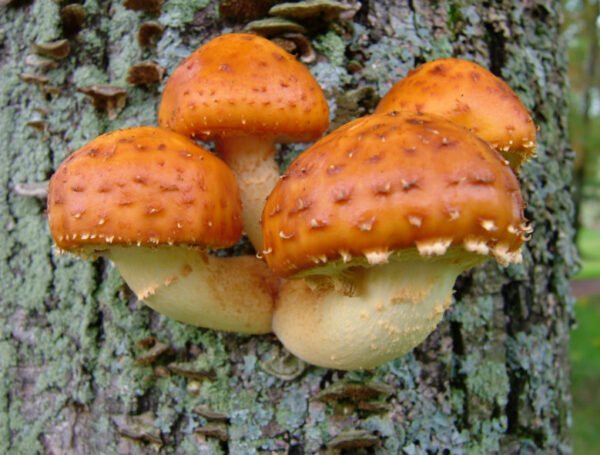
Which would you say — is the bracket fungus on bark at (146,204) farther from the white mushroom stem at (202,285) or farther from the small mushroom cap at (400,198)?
the small mushroom cap at (400,198)

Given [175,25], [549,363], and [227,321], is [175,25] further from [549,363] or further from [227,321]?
[549,363]

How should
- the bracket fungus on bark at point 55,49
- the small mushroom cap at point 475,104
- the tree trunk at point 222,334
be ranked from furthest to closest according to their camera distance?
the bracket fungus on bark at point 55,49 → the tree trunk at point 222,334 → the small mushroom cap at point 475,104

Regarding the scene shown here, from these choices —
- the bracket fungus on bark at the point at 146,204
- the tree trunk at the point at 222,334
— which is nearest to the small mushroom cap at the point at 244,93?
the bracket fungus on bark at the point at 146,204

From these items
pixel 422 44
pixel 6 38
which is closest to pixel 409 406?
pixel 422 44

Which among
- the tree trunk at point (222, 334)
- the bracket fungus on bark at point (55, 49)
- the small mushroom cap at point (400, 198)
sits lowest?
the tree trunk at point (222, 334)

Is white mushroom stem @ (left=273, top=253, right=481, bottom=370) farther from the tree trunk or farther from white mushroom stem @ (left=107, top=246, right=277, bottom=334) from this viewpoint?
the tree trunk

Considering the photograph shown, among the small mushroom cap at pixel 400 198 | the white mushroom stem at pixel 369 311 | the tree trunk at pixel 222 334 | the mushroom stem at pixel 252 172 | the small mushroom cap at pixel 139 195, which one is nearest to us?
the small mushroom cap at pixel 400 198

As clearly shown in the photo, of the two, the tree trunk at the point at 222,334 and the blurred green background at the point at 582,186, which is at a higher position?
the tree trunk at the point at 222,334
